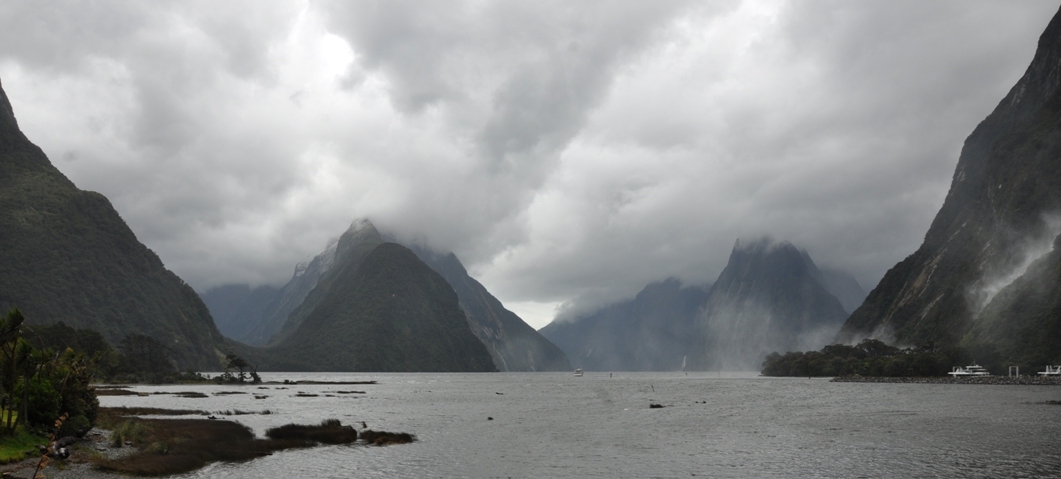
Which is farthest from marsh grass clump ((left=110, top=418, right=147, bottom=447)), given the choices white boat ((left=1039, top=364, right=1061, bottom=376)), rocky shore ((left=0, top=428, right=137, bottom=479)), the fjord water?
white boat ((left=1039, top=364, right=1061, bottom=376))

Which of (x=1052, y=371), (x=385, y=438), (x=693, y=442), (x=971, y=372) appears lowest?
(x=385, y=438)

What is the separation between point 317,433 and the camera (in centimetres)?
6431

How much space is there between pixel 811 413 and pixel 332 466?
218 feet

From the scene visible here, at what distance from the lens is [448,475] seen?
45.6m

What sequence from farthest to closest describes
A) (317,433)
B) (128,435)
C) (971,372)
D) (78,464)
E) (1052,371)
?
1. (971,372)
2. (1052,371)
3. (317,433)
4. (128,435)
5. (78,464)

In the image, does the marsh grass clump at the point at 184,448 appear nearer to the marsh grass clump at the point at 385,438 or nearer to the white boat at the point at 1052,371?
the marsh grass clump at the point at 385,438

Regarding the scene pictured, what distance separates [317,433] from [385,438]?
691 cm

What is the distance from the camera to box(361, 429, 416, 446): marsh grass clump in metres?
60.9

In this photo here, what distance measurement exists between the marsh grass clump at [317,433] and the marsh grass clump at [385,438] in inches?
45.6

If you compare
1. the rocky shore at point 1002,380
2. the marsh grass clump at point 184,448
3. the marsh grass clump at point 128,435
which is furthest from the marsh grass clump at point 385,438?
the rocky shore at point 1002,380

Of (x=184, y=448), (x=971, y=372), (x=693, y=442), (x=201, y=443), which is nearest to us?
(x=184, y=448)

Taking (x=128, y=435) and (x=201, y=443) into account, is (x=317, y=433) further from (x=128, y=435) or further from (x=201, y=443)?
(x=128, y=435)

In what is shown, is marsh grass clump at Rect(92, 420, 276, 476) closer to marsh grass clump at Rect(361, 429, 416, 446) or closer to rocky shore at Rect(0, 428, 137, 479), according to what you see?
rocky shore at Rect(0, 428, 137, 479)

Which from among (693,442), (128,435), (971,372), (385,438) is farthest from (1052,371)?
(128,435)
